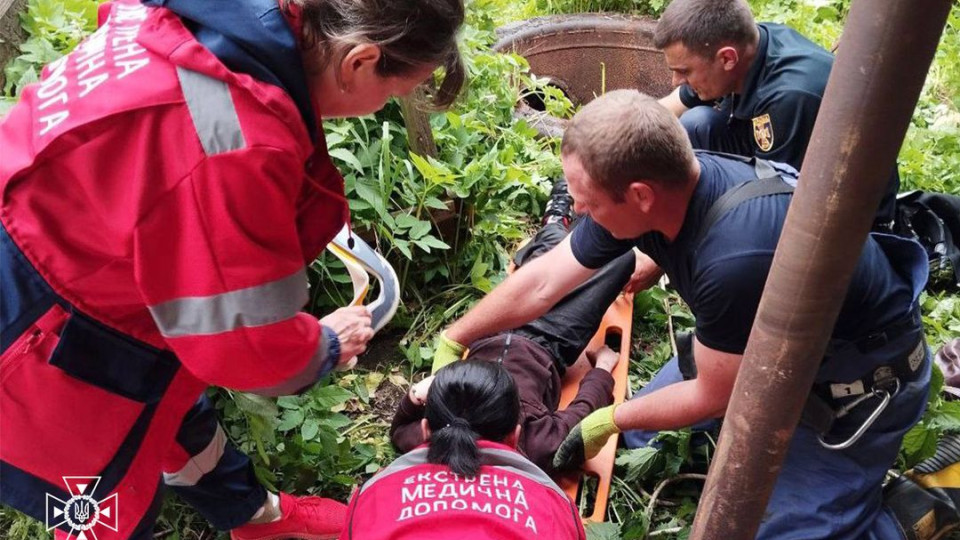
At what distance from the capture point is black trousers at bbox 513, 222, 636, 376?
3123 millimetres

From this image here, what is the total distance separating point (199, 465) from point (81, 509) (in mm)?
444

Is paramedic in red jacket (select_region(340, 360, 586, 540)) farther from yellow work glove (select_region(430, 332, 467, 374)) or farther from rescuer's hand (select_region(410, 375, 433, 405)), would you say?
yellow work glove (select_region(430, 332, 467, 374))

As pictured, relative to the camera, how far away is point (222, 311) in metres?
1.45

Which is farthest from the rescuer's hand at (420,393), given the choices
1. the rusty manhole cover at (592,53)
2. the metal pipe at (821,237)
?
the rusty manhole cover at (592,53)

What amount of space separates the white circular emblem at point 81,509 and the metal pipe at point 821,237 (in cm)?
131

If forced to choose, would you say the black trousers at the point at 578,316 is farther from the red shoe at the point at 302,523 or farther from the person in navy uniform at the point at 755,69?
the red shoe at the point at 302,523

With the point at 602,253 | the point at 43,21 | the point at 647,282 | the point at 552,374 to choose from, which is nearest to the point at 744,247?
the point at 602,253

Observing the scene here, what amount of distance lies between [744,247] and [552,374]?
1.14 metres

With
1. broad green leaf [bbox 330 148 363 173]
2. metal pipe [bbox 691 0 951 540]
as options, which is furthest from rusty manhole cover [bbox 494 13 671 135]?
metal pipe [bbox 691 0 951 540]

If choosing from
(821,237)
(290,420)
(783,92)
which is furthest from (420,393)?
(783,92)

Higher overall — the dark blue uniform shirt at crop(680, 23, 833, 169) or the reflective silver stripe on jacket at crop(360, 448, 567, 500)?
the dark blue uniform shirt at crop(680, 23, 833, 169)

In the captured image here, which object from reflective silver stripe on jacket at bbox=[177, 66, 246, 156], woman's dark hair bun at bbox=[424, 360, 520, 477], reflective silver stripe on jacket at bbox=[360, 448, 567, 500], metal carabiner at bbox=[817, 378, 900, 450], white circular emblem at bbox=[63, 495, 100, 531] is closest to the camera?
reflective silver stripe on jacket at bbox=[177, 66, 246, 156]

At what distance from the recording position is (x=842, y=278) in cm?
114

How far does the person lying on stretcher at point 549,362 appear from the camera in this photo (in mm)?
2736
